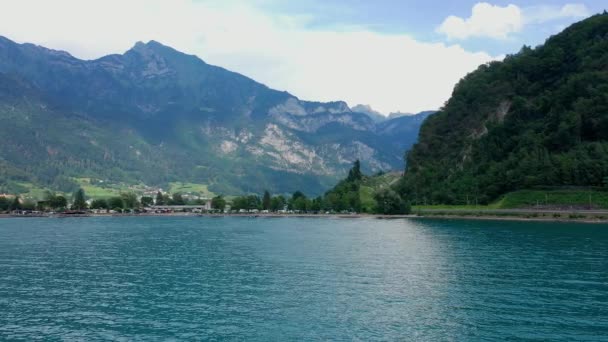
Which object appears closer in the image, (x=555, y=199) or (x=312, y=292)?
(x=312, y=292)

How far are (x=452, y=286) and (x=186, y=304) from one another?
29499mm

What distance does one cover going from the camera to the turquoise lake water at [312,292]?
45094mm

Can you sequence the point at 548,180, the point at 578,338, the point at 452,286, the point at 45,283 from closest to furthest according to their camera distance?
the point at 578,338 < the point at 452,286 < the point at 45,283 < the point at 548,180

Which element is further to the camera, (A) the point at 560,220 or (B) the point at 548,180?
(B) the point at 548,180

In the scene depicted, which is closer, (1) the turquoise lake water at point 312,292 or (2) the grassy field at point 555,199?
(1) the turquoise lake water at point 312,292

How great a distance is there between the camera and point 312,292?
59781 millimetres

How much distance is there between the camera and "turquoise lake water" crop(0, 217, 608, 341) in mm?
45094

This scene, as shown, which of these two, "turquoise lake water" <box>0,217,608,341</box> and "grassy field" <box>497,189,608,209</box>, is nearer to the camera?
"turquoise lake water" <box>0,217,608,341</box>

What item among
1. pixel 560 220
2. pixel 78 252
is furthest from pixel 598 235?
pixel 78 252

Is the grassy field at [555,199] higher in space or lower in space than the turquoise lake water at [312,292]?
higher

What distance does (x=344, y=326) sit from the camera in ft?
152

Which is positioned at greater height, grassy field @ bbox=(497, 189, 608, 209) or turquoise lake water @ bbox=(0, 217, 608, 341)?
grassy field @ bbox=(497, 189, 608, 209)

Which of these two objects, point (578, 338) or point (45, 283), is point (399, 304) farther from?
point (45, 283)

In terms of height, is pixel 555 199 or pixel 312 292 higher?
pixel 555 199
